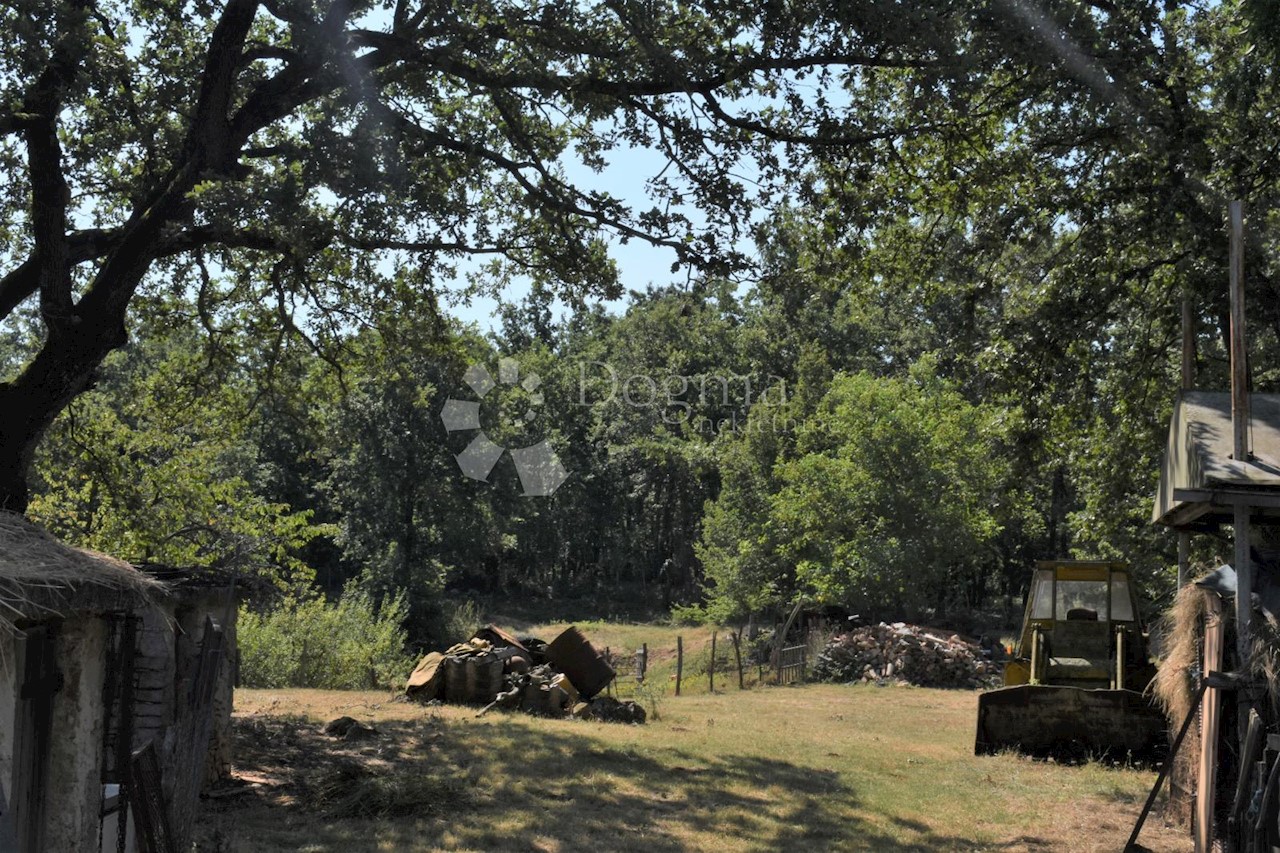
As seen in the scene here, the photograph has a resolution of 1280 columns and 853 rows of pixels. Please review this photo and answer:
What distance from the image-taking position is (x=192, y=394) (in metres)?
16.6

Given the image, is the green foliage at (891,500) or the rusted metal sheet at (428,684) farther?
the green foliage at (891,500)

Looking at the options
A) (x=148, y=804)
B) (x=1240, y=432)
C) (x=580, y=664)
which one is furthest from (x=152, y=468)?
(x=1240, y=432)

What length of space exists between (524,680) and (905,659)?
11.9 metres

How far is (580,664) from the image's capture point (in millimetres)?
18062

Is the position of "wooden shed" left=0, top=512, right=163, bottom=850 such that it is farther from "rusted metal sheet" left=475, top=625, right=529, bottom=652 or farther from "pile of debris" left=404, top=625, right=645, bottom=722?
"rusted metal sheet" left=475, top=625, right=529, bottom=652

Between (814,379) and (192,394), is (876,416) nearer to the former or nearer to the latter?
(814,379)

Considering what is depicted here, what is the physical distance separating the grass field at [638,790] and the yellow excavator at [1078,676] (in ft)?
1.46

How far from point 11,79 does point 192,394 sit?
562cm

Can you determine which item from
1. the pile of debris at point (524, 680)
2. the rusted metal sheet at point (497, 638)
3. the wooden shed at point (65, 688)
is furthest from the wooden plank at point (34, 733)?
the rusted metal sheet at point (497, 638)

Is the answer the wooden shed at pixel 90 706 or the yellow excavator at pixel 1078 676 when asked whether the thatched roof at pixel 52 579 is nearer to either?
the wooden shed at pixel 90 706

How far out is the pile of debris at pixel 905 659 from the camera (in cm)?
2598

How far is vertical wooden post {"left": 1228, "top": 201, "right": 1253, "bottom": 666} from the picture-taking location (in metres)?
7.16

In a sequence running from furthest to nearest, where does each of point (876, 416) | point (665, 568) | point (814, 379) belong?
point (665, 568) < point (814, 379) < point (876, 416)

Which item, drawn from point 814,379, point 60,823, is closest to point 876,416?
point 814,379
